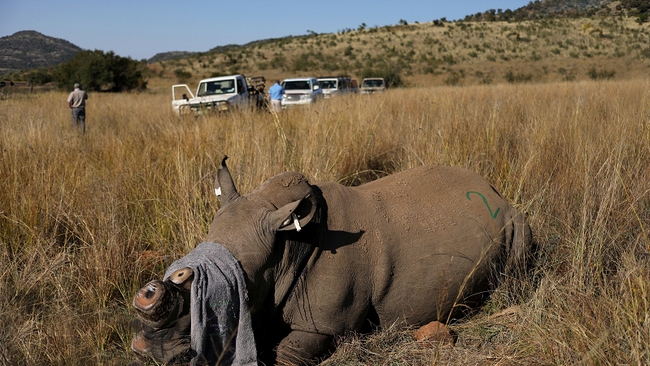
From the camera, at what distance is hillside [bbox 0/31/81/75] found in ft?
44.0

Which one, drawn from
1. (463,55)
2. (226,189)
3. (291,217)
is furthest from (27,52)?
(463,55)

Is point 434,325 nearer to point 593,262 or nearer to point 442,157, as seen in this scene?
point 593,262

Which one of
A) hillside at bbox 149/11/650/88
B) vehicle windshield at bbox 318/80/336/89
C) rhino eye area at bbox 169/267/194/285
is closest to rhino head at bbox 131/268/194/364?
rhino eye area at bbox 169/267/194/285

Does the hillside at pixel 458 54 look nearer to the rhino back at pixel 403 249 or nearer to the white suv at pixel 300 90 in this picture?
the white suv at pixel 300 90

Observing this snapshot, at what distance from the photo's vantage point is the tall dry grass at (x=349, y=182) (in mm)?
3051

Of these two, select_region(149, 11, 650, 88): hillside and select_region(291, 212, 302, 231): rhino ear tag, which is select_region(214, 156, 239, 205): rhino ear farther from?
select_region(149, 11, 650, 88): hillside

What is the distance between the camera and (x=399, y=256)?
3.38m

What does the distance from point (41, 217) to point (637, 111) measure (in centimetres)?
707

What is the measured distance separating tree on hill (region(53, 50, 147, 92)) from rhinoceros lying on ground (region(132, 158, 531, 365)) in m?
37.9

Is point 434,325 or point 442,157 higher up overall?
point 442,157

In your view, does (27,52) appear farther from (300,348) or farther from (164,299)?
(164,299)

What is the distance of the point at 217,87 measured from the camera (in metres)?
Answer: 16.9

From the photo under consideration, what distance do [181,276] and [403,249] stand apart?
57.0 inches

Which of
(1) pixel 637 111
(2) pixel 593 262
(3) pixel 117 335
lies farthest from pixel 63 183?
(1) pixel 637 111
